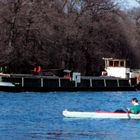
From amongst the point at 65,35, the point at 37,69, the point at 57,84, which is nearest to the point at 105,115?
the point at 57,84

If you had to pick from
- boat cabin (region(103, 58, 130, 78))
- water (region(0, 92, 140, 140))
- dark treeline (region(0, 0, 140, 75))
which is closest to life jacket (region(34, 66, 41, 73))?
dark treeline (region(0, 0, 140, 75))

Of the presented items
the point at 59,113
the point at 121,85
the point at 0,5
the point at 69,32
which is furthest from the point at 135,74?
the point at 59,113

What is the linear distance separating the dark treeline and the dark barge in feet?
19.9

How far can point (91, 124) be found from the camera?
38.7 metres

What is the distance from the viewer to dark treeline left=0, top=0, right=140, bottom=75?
84688mm

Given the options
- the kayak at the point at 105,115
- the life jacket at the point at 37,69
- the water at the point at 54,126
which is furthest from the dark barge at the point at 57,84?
the kayak at the point at 105,115

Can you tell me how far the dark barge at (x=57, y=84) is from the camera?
75.6 meters

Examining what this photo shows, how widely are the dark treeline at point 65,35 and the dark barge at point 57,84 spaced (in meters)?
6.07

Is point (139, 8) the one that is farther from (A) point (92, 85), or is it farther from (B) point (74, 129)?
(B) point (74, 129)

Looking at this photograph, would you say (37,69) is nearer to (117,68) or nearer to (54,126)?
(117,68)

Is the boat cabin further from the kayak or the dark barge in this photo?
the kayak

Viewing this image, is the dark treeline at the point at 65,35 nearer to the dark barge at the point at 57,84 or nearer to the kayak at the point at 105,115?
the dark barge at the point at 57,84

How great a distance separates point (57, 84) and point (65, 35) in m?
14.4

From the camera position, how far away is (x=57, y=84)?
3164 inches
